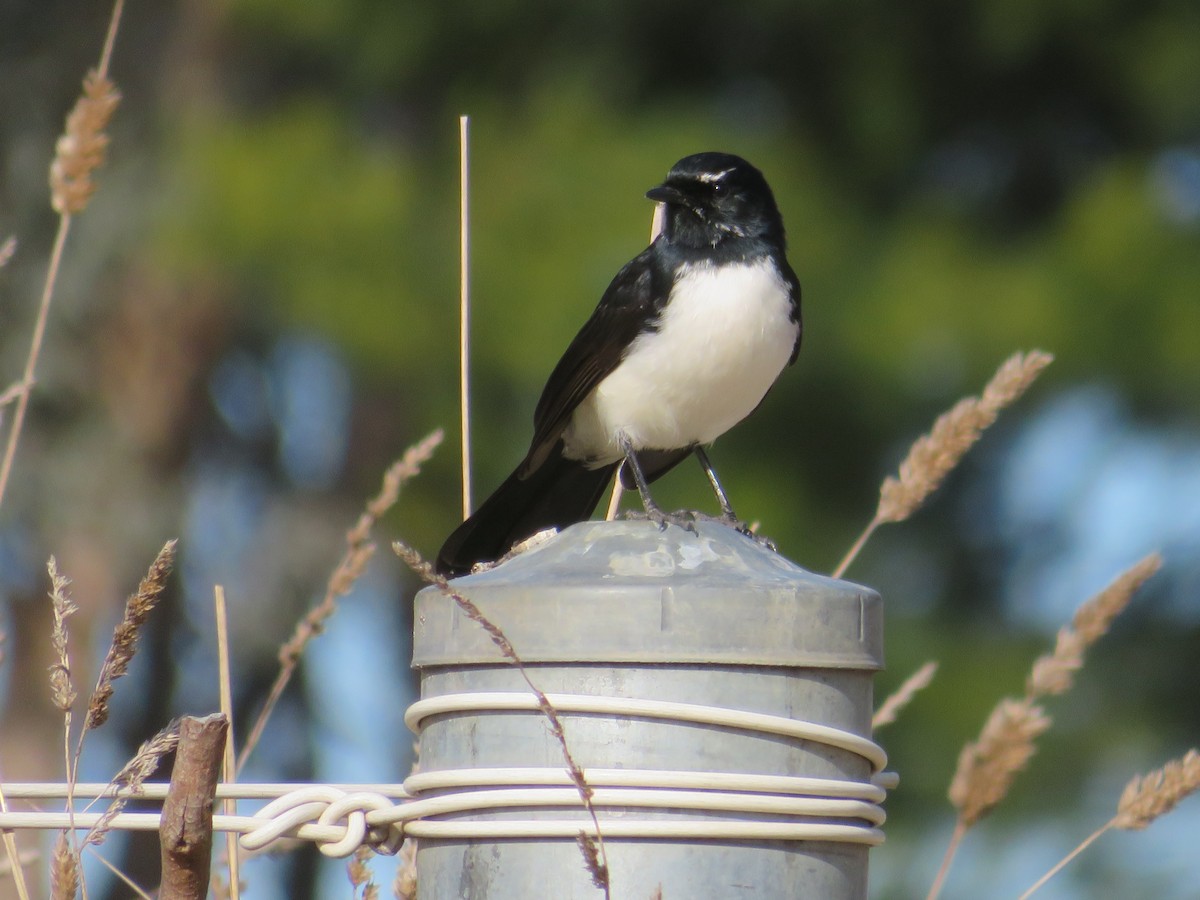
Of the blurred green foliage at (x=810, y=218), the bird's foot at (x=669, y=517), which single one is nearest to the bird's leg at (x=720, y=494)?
the bird's foot at (x=669, y=517)

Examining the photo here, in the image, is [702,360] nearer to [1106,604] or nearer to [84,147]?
[1106,604]

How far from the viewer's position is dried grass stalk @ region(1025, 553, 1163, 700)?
2.27 metres

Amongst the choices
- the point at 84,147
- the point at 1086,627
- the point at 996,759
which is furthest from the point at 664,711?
the point at 84,147

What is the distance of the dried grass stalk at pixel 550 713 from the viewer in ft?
4.09

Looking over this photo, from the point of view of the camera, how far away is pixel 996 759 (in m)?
2.19

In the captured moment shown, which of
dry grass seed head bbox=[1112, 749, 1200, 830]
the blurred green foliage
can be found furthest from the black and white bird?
the blurred green foliage

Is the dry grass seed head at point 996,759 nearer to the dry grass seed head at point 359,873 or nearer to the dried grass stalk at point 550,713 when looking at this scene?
the dry grass seed head at point 359,873

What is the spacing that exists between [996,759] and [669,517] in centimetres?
50

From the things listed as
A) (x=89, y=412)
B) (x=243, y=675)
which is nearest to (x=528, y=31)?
(x=89, y=412)

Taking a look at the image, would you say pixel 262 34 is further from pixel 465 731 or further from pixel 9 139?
pixel 465 731

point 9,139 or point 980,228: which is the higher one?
point 9,139

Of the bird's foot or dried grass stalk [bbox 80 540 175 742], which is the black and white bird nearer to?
the bird's foot

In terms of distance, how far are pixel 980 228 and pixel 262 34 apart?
11.9 ft

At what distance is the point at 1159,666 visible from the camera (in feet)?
26.4
